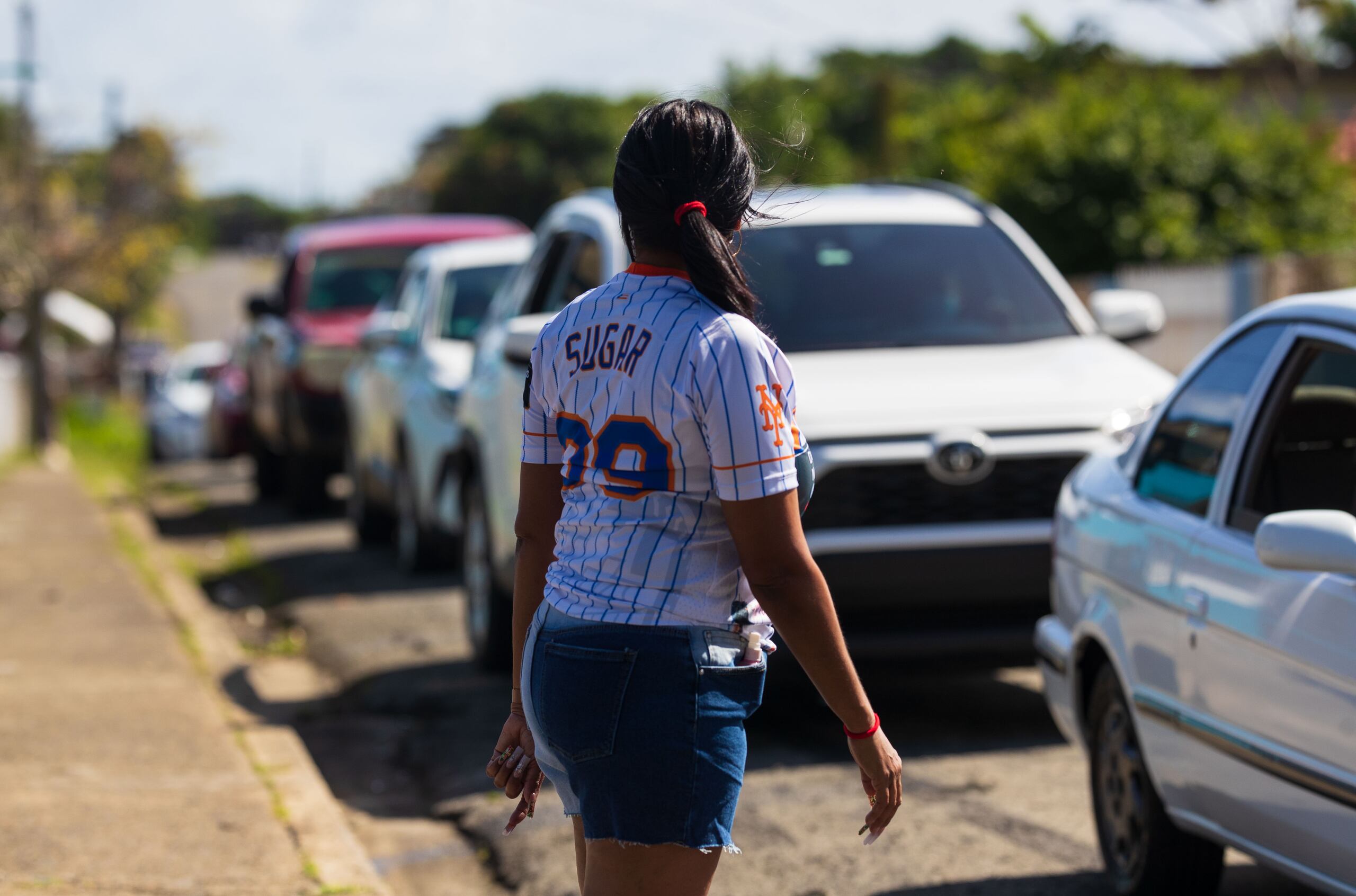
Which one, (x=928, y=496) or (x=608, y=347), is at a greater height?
(x=608, y=347)

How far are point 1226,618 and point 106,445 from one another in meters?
32.9

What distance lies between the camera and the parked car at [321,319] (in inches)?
565

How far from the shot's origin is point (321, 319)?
14844 millimetres

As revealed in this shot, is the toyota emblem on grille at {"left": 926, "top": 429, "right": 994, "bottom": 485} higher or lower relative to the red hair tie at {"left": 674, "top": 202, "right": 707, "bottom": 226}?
lower

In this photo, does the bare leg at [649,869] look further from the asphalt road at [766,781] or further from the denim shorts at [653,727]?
the asphalt road at [766,781]

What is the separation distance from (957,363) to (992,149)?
12.2 meters

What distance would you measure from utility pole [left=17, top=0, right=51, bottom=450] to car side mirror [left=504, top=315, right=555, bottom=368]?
75.4 feet

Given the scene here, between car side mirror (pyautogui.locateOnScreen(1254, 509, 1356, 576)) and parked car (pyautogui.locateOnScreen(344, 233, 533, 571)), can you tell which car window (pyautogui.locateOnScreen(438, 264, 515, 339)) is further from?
car side mirror (pyautogui.locateOnScreen(1254, 509, 1356, 576))

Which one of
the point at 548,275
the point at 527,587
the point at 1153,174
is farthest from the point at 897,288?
the point at 1153,174

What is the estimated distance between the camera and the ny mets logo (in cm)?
263

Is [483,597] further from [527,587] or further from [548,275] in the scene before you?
[527,587]

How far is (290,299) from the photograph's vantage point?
15078mm

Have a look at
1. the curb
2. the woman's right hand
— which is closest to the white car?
the woman's right hand

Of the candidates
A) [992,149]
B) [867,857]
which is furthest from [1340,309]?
[992,149]
